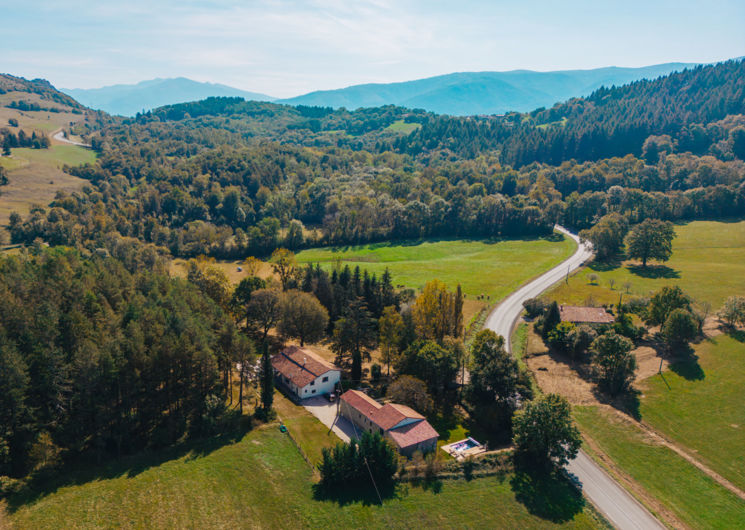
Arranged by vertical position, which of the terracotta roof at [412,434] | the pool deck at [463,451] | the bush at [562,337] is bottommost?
the pool deck at [463,451]

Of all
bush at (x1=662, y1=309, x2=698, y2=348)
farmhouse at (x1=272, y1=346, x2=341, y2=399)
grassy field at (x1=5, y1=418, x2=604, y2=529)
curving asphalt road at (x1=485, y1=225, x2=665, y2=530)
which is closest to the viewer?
grassy field at (x1=5, y1=418, x2=604, y2=529)

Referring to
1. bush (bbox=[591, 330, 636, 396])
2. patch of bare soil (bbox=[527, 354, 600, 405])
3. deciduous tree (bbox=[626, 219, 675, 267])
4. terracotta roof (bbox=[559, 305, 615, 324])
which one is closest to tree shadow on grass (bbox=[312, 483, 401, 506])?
patch of bare soil (bbox=[527, 354, 600, 405])

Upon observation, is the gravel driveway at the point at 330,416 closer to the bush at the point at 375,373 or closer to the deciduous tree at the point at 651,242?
the bush at the point at 375,373

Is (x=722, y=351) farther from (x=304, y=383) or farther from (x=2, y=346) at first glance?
(x=2, y=346)

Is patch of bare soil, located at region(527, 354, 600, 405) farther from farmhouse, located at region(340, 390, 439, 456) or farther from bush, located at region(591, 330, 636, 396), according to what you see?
farmhouse, located at region(340, 390, 439, 456)

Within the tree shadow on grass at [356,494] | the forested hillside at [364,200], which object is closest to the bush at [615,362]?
the tree shadow on grass at [356,494]
